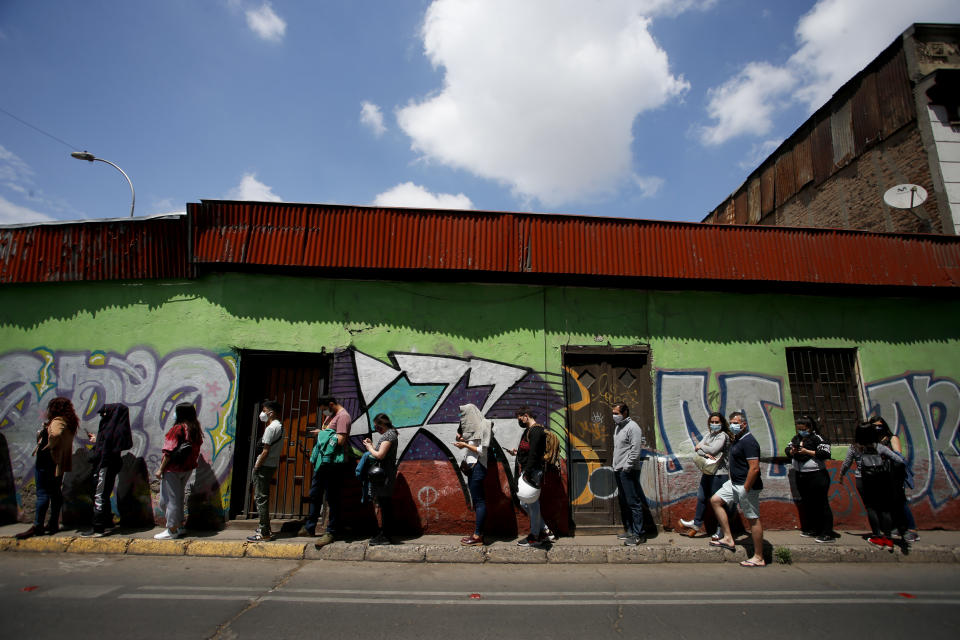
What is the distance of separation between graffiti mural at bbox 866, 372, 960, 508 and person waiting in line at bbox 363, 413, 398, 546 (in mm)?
7415

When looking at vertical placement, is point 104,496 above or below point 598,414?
below

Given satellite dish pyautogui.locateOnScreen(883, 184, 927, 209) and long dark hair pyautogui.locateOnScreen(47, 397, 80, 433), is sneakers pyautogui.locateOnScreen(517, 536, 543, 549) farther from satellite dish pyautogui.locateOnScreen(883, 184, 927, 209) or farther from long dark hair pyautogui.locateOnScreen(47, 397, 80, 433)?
satellite dish pyautogui.locateOnScreen(883, 184, 927, 209)

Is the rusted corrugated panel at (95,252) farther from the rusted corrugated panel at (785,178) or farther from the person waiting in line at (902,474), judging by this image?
the rusted corrugated panel at (785,178)

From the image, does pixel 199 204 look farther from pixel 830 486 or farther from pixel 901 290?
pixel 901 290

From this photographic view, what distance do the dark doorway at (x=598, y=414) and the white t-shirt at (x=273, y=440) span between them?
157 inches

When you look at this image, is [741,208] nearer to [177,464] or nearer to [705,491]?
[705,491]

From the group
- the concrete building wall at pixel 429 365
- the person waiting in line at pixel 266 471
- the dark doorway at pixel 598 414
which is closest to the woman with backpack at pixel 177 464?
the concrete building wall at pixel 429 365

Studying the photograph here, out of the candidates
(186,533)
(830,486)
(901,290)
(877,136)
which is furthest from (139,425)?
(877,136)

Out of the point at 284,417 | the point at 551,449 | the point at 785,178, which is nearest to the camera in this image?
the point at 551,449

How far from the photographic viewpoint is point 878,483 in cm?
612

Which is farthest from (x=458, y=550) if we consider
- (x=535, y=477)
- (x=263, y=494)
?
(x=263, y=494)

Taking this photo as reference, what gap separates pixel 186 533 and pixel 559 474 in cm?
505

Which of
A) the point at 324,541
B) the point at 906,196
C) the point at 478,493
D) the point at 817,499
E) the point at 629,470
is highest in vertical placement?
the point at 906,196

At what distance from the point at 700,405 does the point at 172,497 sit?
7399 millimetres
